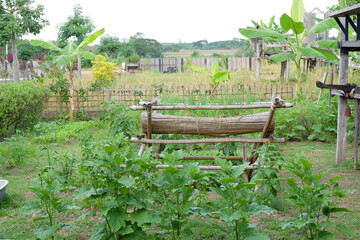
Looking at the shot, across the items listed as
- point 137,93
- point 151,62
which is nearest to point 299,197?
point 137,93

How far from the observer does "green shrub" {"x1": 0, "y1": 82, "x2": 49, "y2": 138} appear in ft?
33.1

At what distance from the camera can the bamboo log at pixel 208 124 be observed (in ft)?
18.6

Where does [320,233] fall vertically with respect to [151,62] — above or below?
below

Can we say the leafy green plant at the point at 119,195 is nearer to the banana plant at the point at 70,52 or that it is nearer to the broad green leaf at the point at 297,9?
the banana plant at the point at 70,52

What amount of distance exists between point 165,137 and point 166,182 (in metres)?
3.13

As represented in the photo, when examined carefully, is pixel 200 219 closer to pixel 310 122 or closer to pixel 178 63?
pixel 310 122

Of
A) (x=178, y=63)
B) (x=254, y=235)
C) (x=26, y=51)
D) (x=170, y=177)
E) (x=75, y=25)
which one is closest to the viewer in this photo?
(x=254, y=235)

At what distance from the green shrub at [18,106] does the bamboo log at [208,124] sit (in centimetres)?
574

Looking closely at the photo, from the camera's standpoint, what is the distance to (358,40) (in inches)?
250

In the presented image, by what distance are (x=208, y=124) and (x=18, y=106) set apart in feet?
22.3

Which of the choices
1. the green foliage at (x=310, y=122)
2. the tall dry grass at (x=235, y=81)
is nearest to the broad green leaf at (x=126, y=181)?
the green foliage at (x=310, y=122)

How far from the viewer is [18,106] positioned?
10570 millimetres

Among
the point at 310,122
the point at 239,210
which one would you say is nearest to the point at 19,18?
the point at 310,122

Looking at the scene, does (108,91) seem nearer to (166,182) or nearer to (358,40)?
(358,40)
